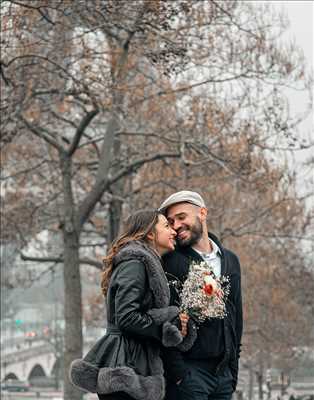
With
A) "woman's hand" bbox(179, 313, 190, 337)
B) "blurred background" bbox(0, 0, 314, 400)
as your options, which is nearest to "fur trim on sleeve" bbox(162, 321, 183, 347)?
"woman's hand" bbox(179, 313, 190, 337)

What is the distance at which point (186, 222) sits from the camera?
6.10 m

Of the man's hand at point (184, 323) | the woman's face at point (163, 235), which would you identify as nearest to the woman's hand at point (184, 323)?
the man's hand at point (184, 323)

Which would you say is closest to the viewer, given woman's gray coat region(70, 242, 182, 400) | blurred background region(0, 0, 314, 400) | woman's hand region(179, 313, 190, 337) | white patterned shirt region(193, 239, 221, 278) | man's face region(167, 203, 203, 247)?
woman's gray coat region(70, 242, 182, 400)

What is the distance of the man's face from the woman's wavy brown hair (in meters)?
0.18

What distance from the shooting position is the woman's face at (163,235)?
592cm

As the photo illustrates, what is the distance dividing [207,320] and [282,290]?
39105 mm

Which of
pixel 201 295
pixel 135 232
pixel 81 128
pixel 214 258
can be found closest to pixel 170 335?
pixel 201 295

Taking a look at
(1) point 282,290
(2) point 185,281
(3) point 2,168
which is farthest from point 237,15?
(1) point 282,290

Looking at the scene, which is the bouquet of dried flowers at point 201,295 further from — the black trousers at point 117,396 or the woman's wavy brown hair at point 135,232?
the black trousers at point 117,396

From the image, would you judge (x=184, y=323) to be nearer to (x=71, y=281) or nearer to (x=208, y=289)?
(x=208, y=289)

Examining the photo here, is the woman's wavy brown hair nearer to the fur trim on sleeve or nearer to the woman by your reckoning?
the woman

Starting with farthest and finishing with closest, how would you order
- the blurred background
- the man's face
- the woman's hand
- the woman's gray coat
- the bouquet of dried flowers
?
the blurred background, the man's face, the bouquet of dried flowers, the woman's hand, the woman's gray coat

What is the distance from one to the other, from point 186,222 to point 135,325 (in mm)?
738

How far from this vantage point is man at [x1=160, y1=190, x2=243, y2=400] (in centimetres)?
592
